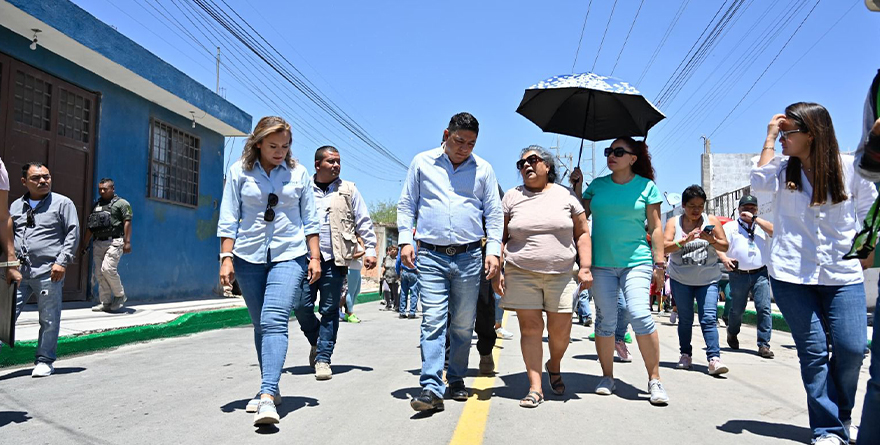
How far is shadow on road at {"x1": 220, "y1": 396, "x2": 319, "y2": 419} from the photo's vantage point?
4695mm

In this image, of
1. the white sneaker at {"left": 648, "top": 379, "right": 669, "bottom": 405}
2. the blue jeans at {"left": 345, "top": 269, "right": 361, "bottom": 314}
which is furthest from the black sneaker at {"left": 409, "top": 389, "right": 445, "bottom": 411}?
the blue jeans at {"left": 345, "top": 269, "right": 361, "bottom": 314}

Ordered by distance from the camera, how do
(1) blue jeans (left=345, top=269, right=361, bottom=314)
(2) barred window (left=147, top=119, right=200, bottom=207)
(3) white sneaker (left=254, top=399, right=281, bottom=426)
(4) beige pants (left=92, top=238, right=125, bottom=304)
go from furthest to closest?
(2) barred window (left=147, top=119, right=200, bottom=207) → (4) beige pants (left=92, top=238, right=125, bottom=304) → (1) blue jeans (left=345, top=269, right=361, bottom=314) → (3) white sneaker (left=254, top=399, right=281, bottom=426)

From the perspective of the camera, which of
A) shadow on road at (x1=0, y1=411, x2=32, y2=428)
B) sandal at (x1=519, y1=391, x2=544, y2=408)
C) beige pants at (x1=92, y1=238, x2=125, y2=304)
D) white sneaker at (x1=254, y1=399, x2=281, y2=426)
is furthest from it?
beige pants at (x1=92, y1=238, x2=125, y2=304)

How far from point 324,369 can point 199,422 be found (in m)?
1.77

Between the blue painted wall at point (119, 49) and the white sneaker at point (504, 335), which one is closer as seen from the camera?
→ the white sneaker at point (504, 335)

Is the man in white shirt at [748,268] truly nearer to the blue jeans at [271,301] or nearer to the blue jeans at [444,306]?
the blue jeans at [444,306]

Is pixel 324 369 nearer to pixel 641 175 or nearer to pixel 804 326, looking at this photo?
pixel 641 175

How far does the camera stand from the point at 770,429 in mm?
4426


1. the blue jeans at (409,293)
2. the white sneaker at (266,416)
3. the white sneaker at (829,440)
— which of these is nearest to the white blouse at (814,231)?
the white sneaker at (829,440)

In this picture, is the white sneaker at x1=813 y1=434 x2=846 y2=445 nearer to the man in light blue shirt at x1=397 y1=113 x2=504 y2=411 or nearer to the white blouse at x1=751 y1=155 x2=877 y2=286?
the white blouse at x1=751 y1=155 x2=877 y2=286

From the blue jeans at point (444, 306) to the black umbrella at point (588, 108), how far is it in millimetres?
1720

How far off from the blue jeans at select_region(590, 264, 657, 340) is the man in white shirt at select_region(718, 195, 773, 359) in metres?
3.05

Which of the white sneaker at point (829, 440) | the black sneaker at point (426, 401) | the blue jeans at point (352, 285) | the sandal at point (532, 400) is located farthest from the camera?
the blue jeans at point (352, 285)

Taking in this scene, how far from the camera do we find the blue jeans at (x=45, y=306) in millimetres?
5996
